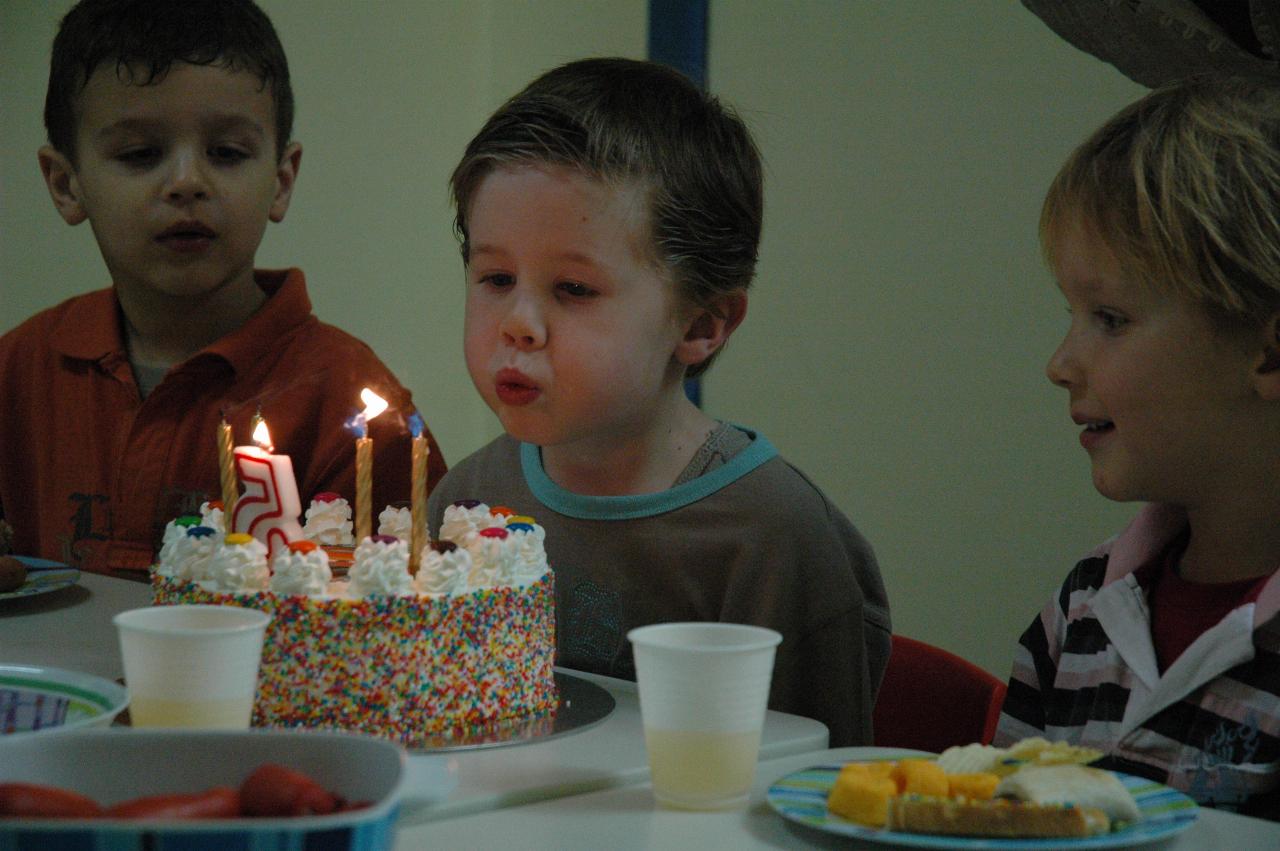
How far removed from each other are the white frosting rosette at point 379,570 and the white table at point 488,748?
147 millimetres

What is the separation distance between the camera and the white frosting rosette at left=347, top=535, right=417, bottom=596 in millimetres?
1187

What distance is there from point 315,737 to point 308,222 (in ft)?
10.5

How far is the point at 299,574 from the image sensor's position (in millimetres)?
1188

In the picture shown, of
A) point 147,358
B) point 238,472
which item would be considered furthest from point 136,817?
point 147,358

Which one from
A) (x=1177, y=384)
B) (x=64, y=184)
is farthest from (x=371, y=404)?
(x=64, y=184)

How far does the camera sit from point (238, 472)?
1.35 m

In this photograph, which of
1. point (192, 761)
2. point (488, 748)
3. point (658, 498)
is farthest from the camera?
point (658, 498)

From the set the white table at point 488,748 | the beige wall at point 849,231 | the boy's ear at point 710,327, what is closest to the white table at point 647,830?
the white table at point 488,748

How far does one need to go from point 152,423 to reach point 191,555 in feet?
3.95

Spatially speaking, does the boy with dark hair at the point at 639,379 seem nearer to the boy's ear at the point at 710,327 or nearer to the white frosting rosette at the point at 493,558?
the boy's ear at the point at 710,327

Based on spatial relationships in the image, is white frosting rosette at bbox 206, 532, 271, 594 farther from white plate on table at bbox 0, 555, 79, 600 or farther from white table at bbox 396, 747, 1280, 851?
white plate on table at bbox 0, 555, 79, 600

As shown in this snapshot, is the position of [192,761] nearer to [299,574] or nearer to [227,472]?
[299,574]

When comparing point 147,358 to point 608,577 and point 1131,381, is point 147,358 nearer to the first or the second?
point 608,577

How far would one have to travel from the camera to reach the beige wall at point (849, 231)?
3.04m
